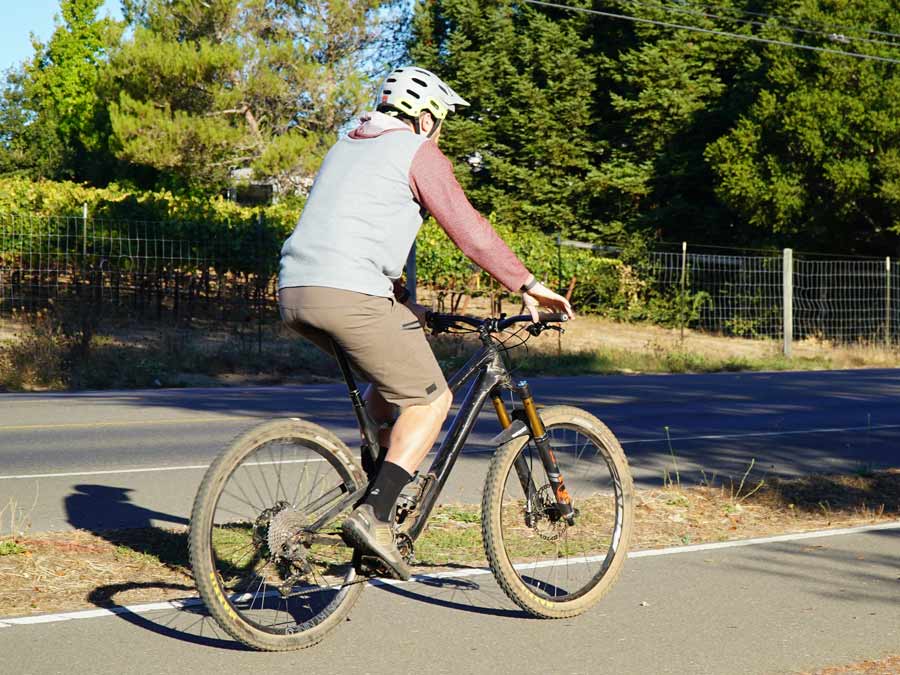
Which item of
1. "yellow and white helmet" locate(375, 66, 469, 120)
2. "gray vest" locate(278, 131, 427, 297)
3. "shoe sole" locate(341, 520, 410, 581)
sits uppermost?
"yellow and white helmet" locate(375, 66, 469, 120)

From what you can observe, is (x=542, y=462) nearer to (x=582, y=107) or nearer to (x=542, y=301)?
(x=542, y=301)

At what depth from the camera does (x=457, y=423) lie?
5.10m

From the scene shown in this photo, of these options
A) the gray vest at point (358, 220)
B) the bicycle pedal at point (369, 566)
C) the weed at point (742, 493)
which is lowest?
the weed at point (742, 493)

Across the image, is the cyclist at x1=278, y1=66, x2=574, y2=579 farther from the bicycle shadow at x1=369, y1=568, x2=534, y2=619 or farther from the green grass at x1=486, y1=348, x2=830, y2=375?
the green grass at x1=486, y1=348, x2=830, y2=375

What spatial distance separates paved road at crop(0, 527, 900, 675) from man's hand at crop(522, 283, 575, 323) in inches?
51.0

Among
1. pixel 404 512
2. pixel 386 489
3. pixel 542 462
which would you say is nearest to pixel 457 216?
pixel 386 489

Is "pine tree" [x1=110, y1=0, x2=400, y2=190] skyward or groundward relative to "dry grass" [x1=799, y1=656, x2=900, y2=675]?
skyward

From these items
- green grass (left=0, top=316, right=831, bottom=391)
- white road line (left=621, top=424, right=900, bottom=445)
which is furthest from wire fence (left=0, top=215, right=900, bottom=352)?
white road line (left=621, top=424, right=900, bottom=445)

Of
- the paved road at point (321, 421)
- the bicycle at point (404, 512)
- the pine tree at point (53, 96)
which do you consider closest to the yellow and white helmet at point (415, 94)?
the bicycle at point (404, 512)

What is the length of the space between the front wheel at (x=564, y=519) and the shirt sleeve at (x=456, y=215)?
888 millimetres

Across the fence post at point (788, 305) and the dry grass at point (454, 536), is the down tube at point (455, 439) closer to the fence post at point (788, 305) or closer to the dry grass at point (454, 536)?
the dry grass at point (454, 536)

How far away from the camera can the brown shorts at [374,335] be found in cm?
456

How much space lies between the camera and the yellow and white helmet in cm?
471

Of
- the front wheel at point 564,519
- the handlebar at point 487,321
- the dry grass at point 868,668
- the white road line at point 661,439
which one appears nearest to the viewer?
the dry grass at point 868,668
